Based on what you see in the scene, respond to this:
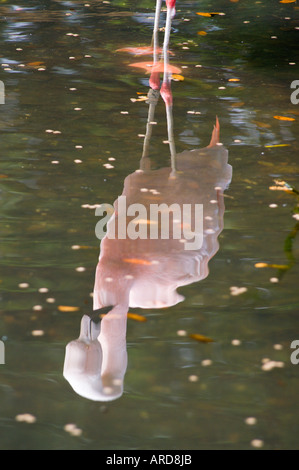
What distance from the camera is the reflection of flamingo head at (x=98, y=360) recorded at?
2627mm

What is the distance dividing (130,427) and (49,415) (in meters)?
0.29

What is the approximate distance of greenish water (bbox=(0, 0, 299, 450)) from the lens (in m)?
2.62

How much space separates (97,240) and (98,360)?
1.12 metres

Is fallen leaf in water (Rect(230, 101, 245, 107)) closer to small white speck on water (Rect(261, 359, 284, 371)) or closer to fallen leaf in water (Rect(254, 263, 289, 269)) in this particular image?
fallen leaf in water (Rect(254, 263, 289, 269))

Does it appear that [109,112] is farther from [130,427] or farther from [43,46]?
[130,427]

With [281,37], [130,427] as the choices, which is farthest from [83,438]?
[281,37]

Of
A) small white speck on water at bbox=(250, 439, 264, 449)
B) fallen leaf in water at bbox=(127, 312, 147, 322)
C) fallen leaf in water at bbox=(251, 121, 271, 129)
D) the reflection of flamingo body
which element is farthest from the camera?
fallen leaf in water at bbox=(251, 121, 271, 129)

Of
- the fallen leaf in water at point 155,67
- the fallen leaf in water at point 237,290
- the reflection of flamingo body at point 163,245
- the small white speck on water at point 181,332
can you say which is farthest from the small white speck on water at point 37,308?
the fallen leaf in water at point 155,67

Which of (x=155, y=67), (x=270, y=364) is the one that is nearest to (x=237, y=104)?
(x=155, y=67)

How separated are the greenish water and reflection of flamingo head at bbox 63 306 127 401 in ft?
0.17

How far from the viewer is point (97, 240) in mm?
3754

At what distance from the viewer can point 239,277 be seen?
3475 millimetres

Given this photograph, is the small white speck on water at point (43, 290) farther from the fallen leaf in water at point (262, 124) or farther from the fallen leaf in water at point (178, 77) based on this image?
the fallen leaf in water at point (178, 77)

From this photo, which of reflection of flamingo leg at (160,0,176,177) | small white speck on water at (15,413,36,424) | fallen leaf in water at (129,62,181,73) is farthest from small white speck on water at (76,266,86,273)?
fallen leaf in water at (129,62,181,73)
